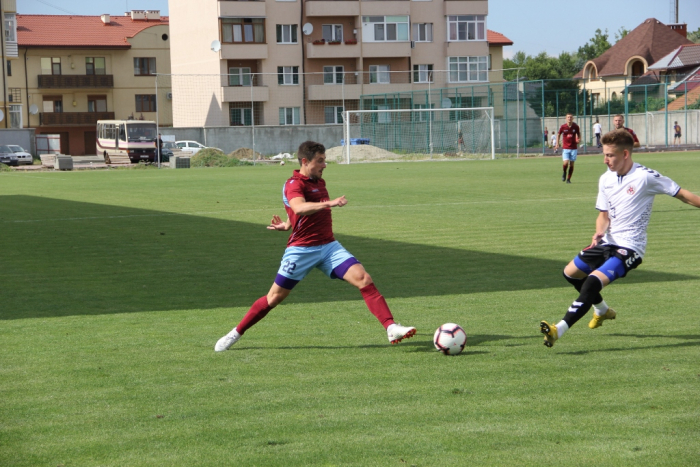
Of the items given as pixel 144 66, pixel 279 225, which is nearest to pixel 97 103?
pixel 144 66

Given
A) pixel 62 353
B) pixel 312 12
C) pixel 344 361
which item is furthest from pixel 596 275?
pixel 312 12

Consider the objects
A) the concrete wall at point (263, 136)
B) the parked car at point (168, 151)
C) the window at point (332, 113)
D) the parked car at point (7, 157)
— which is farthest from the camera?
the window at point (332, 113)

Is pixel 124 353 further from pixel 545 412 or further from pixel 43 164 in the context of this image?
pixel 43 164

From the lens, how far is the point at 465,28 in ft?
240

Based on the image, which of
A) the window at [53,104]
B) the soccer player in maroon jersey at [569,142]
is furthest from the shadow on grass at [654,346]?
the window at [53,104]

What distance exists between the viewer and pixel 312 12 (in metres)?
68.3

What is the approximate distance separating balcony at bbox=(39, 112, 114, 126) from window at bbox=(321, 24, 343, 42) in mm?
24512

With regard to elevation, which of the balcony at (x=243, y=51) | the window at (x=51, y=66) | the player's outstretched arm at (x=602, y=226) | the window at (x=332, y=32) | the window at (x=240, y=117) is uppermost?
the window at (x=332, y=32)

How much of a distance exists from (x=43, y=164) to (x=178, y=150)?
9000 millimetres

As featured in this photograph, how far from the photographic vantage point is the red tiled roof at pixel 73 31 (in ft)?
262

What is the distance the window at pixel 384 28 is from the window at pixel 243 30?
8.35 metres

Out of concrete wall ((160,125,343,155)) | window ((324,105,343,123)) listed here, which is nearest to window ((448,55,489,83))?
window ((324,105,343,123))

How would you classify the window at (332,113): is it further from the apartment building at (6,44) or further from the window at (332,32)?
the apartment building at (6,44)

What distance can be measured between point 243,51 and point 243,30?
1757 mm
